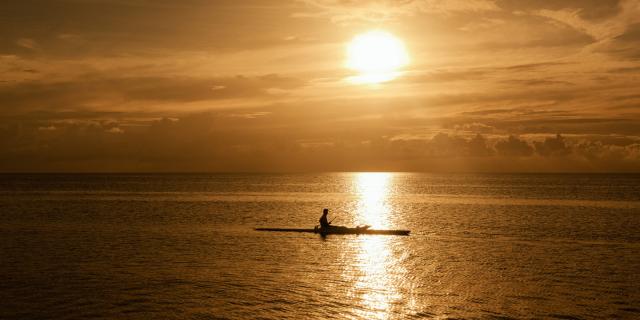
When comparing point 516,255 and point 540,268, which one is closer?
point 540,268

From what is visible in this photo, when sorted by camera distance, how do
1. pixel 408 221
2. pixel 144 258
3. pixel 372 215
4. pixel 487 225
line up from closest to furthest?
pixel 144 258, pixel 487 225, pixel 408 221, pixel 372 215

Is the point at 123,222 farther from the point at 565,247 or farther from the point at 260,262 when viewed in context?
the point at 565,247

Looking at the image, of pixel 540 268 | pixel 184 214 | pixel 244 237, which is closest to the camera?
pixel 540 268

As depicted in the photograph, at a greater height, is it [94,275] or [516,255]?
[516,255]

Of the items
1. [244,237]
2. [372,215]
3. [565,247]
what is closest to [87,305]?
[244,237]

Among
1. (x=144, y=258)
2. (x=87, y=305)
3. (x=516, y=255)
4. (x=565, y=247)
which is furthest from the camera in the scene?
(x=565, y=247)

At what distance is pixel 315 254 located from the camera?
37.5m

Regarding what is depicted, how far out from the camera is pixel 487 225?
58688mm

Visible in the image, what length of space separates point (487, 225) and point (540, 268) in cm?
2656

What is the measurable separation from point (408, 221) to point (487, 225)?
10.6 metres

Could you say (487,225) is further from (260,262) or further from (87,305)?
(87,305)

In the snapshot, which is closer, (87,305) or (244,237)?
(87,305)

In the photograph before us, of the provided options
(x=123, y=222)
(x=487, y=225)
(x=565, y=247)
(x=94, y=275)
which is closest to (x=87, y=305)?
(x=94, y=275)

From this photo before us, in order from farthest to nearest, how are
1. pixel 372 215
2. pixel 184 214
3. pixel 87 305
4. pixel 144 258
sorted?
1. pixel 372 215
2. pixel 184 214
3. pixel 144 258
4. pixel 87 305
